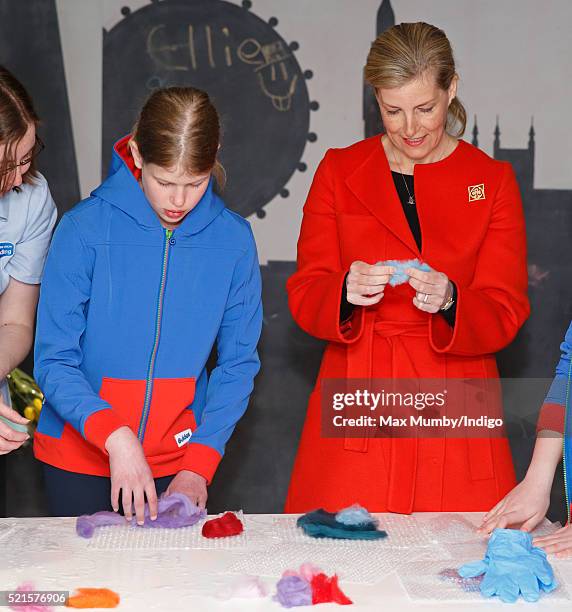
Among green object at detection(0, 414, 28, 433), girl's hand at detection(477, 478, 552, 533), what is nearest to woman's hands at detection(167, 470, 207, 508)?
green object at detection(0, 414, 28, 433)

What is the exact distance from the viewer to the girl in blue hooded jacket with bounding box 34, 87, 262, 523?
2320 mm

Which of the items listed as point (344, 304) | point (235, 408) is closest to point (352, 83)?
point (344, 304)

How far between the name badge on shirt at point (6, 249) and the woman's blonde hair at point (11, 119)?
0.60ft

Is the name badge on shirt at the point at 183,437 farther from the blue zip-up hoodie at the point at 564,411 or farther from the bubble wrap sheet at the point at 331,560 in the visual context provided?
the blue zip-up hoodie at the point at 564,411

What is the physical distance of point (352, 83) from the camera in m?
3.60

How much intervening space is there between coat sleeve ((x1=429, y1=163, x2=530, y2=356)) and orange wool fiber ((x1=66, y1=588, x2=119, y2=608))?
44.1 inches

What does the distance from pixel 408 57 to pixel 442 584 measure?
4.24ft

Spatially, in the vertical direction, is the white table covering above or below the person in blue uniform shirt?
below

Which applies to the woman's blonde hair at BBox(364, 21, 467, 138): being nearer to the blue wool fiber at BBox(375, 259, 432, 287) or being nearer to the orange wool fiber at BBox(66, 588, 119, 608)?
the blue wool fiber at BBox(375, 259, 432, 287)

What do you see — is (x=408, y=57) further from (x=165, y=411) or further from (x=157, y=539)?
(x=157, y=539)

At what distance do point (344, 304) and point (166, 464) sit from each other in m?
0.61

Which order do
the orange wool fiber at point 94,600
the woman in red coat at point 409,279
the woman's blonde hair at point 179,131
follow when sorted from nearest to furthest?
the orange wool fiber at point 94,600 < the woman's blonde hair at point 179,131 < the woman in red coat at point 409,279

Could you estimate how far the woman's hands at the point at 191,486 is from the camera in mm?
2291

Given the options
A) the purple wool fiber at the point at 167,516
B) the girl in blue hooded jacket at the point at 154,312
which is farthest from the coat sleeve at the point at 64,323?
the purple wool fiber at the point at 167,516
